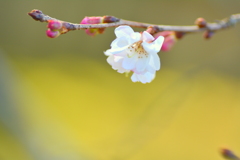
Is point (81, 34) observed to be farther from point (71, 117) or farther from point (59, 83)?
point (71, 117)

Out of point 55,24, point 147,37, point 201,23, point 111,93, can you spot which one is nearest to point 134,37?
point 147,37

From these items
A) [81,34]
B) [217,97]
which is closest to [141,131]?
[217,97]

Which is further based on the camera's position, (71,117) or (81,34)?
(81,34)

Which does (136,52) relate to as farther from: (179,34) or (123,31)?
(179,34)

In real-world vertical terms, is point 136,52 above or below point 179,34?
below

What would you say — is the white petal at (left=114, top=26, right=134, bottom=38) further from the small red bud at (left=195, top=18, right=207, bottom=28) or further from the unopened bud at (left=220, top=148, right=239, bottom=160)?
the unopened bud at (left=220, top=148, right=239, bottom=160)

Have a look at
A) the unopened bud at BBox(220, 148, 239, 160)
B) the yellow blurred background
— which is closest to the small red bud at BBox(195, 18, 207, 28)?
the unopened bud at BBox(220, 148, 239, 160)

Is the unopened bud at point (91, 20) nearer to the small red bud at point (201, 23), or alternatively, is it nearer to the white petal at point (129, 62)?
the white petal at point (129, 62)
